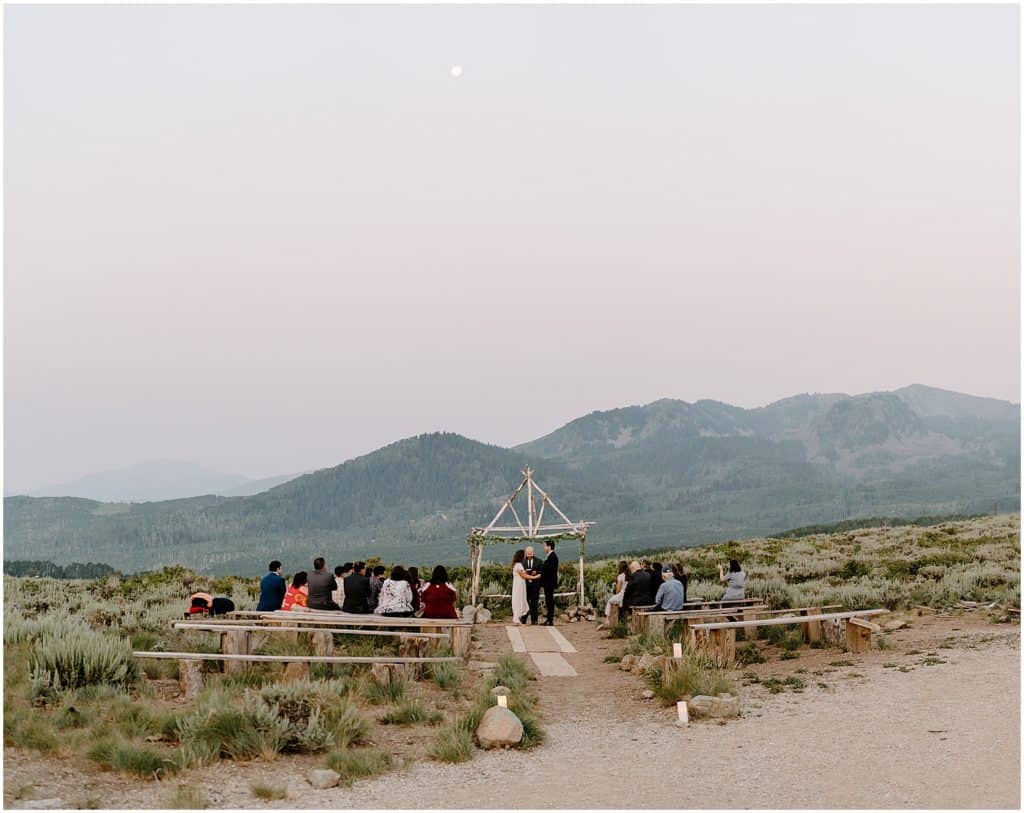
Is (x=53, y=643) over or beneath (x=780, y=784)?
over

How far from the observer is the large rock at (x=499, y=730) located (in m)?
8.68

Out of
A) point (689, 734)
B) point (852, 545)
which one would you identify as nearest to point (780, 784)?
point (689, 734)

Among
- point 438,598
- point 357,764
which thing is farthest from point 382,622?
point 357,764

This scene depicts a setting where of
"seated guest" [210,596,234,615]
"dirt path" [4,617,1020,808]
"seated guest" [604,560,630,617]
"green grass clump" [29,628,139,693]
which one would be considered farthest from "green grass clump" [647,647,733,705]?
"seated guest" [210,596,234,615]

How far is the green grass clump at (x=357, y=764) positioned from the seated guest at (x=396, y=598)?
6327mm

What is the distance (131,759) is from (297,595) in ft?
25.5

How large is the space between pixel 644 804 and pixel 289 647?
6836mm

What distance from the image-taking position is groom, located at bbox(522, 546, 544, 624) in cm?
1908

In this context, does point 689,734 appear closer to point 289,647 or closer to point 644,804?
point 644,804

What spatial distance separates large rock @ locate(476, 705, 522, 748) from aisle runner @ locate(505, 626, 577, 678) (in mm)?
4178

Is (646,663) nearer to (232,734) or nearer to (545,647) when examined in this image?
(545,647)

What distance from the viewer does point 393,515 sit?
17838 centimetres

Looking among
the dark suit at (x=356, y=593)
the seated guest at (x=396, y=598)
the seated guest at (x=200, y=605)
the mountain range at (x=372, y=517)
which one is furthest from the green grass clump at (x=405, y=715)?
the mountain range at (x=372, y=517)

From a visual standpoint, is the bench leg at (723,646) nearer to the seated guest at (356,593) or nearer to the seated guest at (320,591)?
the seated guest at (356,593)
